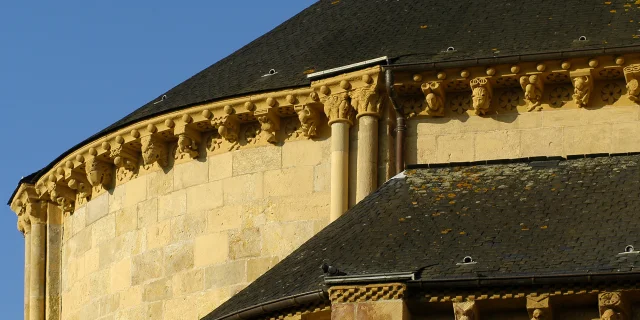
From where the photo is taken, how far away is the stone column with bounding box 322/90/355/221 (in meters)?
33.3

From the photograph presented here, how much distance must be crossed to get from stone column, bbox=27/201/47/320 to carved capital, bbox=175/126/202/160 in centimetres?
419

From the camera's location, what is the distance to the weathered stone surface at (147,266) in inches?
1393

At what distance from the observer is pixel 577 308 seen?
25.8 meters

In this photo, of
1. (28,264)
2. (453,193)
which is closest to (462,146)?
(453,193)

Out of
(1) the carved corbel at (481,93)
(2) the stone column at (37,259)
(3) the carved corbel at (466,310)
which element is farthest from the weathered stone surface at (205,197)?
(3) the carved corbel at (466,310)

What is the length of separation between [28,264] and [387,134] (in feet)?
26.8

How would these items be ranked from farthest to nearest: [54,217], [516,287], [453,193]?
[54,217]
[453,193]
[516,287]

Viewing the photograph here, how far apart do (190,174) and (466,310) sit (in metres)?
10.2

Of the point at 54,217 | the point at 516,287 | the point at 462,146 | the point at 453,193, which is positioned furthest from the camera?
the point at 54,217

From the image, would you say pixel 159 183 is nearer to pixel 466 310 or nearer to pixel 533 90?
pixel 533 90

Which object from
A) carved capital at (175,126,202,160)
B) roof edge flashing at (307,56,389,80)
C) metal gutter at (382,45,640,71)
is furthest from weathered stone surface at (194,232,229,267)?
metal gutter at (382,45,640,71)

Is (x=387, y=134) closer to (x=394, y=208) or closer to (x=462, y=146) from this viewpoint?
(x=462, y=146)

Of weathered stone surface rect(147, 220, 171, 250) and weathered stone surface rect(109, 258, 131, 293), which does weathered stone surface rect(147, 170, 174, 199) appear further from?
weathered stone surface rect(109, 258, 131, 293)

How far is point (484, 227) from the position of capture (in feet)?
91.2
